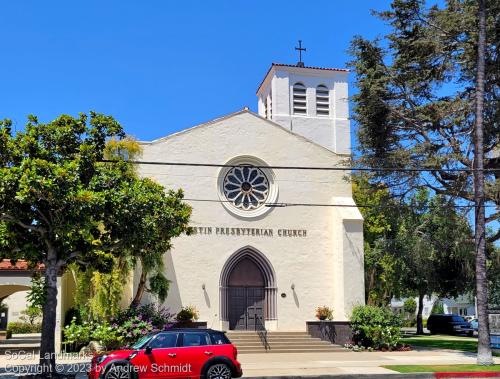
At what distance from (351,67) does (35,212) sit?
16060mm

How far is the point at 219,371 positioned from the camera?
15.0 m

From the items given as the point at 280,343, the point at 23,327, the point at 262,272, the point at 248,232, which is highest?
the point at 248,232

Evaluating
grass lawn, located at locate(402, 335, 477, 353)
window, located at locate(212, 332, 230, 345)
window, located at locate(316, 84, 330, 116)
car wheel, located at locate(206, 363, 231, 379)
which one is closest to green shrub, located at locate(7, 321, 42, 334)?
window, located at locate(316, 84, 330, 116)

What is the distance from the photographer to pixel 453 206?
76.3 feet

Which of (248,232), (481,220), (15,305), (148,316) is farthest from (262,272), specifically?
(15,305)

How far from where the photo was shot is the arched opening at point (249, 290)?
27047 mm

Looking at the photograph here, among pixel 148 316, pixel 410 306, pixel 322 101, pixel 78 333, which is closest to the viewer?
pixel 78 333

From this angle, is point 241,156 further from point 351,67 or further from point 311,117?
point 311,117

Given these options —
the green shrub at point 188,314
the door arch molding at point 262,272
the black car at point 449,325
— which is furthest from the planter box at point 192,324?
the black car at point 449,325

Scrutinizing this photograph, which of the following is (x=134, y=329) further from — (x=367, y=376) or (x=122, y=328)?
(x=367, y=376)

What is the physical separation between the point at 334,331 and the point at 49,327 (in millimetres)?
13837

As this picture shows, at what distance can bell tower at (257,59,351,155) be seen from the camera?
40.1 metres

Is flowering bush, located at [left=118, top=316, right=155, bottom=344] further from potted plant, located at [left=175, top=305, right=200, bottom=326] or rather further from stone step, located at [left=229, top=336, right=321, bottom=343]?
stone step, located at [left=229, top=336, right=321, bottom=343]

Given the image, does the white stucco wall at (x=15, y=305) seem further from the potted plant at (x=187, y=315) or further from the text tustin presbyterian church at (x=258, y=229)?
the potted plant at (x=187, y=315)
